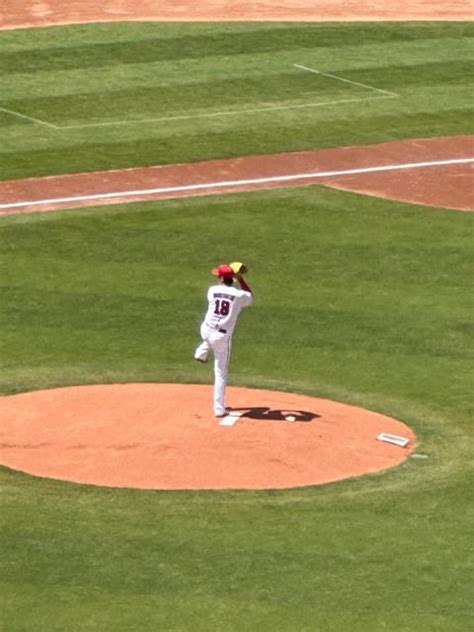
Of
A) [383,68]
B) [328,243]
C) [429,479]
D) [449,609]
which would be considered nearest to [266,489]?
[429,479]

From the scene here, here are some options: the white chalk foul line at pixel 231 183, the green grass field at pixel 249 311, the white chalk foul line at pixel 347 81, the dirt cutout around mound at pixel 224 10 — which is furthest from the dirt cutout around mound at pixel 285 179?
the dirt cutout around mound at pixel 224 10

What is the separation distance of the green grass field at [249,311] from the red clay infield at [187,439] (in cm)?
37

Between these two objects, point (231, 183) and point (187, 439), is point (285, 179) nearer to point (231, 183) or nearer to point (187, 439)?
point (231, 183)

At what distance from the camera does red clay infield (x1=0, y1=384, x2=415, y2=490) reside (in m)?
18.9

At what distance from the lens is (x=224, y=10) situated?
4319cm

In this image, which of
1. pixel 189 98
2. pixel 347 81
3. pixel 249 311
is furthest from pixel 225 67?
pixel 249 311

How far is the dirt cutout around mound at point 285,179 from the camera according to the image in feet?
101

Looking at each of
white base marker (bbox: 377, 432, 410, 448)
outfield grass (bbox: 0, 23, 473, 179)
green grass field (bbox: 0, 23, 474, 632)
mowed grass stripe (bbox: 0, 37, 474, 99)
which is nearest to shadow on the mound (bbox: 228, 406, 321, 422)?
white base marker (bbox: 377, 432, 410, 448)

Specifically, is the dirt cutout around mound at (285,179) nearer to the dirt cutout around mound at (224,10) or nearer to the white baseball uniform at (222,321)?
the dirt cutout around mound at (224,10)

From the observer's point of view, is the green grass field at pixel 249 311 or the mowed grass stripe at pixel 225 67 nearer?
the green grass field at pixel 249 311

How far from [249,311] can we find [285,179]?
689cm

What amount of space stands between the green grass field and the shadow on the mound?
3.40 feet

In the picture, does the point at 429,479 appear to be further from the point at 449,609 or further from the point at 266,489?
the point at 449,609

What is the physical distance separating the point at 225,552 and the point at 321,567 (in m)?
0.92
